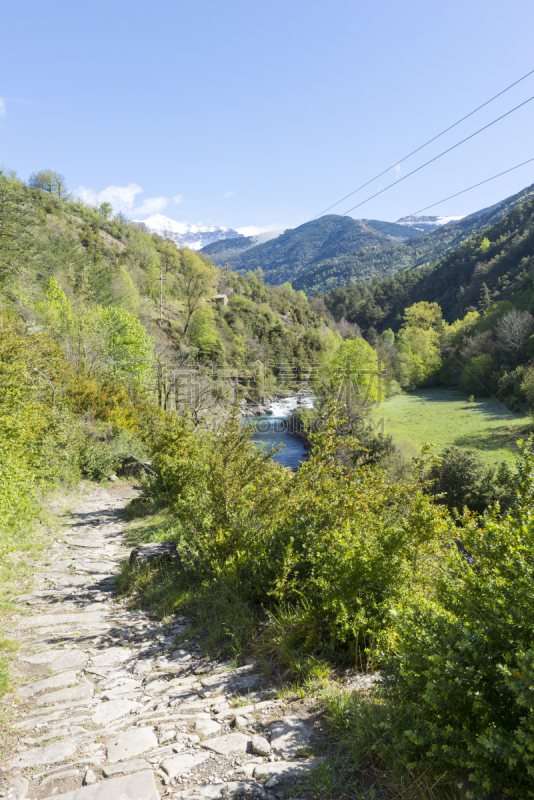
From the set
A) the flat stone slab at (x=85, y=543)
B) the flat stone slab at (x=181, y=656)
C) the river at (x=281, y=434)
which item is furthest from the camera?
the river at (x=281, y=434)

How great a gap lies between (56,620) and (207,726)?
3.42m

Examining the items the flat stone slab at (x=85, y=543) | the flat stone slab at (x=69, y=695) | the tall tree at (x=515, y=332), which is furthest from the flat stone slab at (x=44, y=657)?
the tall tree at (x=515, y=332)

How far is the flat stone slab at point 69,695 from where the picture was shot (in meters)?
3.63

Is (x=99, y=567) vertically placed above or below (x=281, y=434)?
above

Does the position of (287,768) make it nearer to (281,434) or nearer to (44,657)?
(44,657)

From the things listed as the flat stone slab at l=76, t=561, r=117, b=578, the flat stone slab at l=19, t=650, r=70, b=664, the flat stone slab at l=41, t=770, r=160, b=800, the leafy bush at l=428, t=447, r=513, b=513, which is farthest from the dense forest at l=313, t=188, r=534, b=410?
the flat stone slab at l=41, t=770, r=160, b=800

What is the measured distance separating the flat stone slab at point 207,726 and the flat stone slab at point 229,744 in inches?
4.1

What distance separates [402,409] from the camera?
4538 cm

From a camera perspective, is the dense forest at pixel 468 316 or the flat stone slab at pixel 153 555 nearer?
the flat stone slab at pixel 153 555

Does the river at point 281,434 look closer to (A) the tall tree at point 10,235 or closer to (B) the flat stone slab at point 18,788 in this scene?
(A) the tall tree at point 10,235

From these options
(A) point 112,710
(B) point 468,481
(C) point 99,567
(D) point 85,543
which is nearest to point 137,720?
(A) point 112,710

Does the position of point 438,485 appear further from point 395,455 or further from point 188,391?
point 188,391

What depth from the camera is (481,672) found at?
6.34ft

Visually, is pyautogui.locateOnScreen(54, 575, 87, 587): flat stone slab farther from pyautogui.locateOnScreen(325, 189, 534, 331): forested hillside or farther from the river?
pyautogui.locateOnScreen(325, 189, 534, 331): forested hillside
